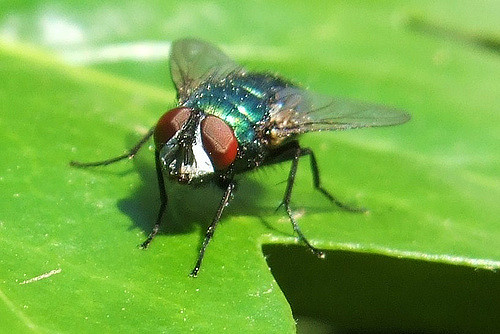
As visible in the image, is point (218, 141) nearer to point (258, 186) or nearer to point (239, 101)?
point (239, 101)

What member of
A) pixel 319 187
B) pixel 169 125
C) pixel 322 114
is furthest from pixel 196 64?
pixel 169 125

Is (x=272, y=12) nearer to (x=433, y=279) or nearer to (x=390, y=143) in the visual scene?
(x=390, y=143)

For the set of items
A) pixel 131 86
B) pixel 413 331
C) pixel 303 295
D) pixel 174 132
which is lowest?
pixel 413 331

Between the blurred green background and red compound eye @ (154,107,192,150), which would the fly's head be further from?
the blurred green background

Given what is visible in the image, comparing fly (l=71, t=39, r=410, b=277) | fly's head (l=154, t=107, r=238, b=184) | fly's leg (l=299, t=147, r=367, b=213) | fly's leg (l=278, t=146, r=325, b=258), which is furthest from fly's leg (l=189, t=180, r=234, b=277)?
fly's leg (l=299, t=147, r=367, b=213)

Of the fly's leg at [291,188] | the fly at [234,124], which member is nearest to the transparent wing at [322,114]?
the fly at [234,124]

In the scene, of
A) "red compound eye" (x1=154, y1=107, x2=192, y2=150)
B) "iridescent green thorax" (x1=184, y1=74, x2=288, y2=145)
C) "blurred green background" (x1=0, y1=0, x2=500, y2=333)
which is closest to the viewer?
"blurred green background" (x1=0, y1=0, x2=500, y2=333)

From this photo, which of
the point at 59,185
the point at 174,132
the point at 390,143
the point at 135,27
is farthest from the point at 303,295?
the point at 135,27
